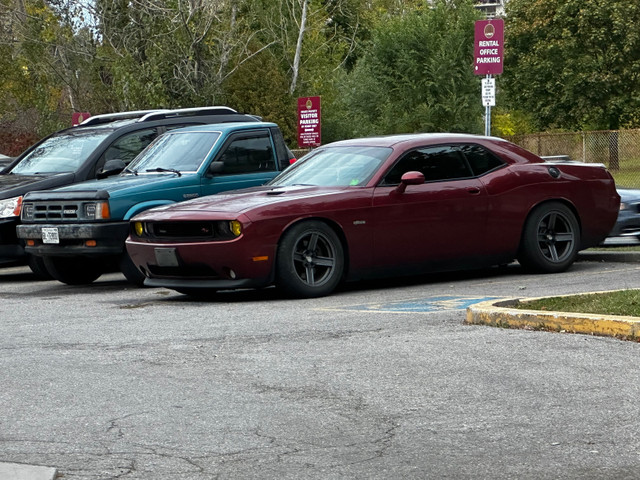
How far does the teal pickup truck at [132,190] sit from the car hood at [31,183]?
0.66 m

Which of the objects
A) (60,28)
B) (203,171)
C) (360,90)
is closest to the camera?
(203,171)

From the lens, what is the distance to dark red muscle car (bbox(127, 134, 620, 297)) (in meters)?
11.2

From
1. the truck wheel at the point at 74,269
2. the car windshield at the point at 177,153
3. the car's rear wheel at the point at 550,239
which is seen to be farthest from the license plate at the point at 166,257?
the car's rear wheel at the point at 550,239

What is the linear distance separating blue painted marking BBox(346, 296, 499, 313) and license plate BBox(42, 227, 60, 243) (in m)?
3.90

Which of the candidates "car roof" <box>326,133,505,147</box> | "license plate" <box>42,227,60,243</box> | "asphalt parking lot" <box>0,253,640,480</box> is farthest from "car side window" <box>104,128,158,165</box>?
"asphalt parking lot" <box>0,253,640,480</box>

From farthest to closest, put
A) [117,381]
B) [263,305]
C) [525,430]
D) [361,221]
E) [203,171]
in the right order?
1. [203,171]
2. [361,221]
3. [263,305]
4. [117,381]
5. [525,430]

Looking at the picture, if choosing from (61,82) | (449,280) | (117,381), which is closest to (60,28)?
(61,82)

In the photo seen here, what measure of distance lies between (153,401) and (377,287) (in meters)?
6.13

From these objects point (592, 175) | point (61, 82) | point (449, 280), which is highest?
point (61, 82)

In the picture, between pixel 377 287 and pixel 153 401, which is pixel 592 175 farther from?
pixel 153 401

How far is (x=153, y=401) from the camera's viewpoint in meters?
6.61

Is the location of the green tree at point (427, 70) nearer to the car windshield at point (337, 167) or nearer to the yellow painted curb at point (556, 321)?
the car windshield at point (337, 167)

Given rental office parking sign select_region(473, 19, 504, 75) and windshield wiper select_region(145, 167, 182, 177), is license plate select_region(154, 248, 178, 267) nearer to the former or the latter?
windshield wiper select_region(145, 167, 182, 177)

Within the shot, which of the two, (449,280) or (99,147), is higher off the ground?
Answer: (99,147)
